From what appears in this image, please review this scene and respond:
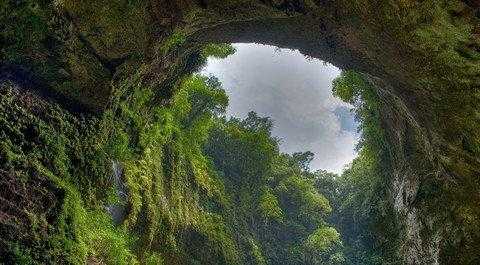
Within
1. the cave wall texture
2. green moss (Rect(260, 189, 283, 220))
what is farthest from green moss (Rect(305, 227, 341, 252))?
the cave wall texture

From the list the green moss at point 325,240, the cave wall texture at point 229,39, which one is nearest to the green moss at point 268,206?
the green moss at point 325,240

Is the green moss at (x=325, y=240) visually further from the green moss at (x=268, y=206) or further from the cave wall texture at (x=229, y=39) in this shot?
the cave wall texture at (x=229, y=39)

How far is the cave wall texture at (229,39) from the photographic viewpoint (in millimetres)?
7887

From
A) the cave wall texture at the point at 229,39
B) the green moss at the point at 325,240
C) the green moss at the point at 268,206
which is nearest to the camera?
the cave wall texture at the point at 229,39

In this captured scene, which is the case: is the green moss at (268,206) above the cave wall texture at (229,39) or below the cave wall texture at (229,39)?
above

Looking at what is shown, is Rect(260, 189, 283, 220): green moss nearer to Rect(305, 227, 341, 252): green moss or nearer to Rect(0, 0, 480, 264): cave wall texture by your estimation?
Rect(305, 227, 341, 252): green moss

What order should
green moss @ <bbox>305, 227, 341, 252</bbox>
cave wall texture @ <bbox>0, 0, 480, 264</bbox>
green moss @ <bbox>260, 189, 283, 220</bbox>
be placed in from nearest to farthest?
cave wall texture @ <bbox>0, 0, 480, 264</bbox>, green moss @ <bbox>305, 227, 341, 252</bbox>, green moss @ <bbox>260, 189, 283, 220</bbox>

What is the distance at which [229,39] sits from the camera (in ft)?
41.4

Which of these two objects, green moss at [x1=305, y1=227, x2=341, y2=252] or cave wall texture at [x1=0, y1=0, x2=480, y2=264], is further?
green moss at [x1=305, y1=227, x2=341, y2=252]

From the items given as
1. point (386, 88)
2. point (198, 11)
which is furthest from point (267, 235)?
point (198, 11)

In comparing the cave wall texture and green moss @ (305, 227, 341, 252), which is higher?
green moss @ (305, 227, 341, 252)

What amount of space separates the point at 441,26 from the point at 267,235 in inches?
1076

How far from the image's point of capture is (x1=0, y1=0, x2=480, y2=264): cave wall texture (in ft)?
25.9

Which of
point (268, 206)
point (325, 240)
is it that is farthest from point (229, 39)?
point (325, 240)
